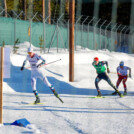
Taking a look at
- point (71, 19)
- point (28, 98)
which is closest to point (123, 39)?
point (71, 19)

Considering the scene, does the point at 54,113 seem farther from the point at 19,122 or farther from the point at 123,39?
the point at 123,39

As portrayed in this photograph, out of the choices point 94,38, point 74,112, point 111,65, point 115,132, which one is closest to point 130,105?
point 74,112

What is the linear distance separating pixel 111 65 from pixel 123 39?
14839mm

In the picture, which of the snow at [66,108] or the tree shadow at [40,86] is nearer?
the snow at [66,108]

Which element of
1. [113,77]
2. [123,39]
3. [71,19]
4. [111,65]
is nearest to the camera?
[71,19]

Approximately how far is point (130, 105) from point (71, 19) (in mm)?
6544

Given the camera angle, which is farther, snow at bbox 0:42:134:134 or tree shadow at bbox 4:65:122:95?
tree shadow at bbox 4:65:122:95

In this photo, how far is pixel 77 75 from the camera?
62.5 feet

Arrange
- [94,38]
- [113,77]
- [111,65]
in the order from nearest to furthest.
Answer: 1. [113,77]
2. [111,65]
3. [94,38]

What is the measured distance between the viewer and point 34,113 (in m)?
9.25

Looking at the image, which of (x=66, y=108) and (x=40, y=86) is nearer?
(x=66, y=108)

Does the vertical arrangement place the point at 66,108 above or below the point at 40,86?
above

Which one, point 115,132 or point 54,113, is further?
point 54,113

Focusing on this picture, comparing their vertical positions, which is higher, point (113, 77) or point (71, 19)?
point (71, 19)
